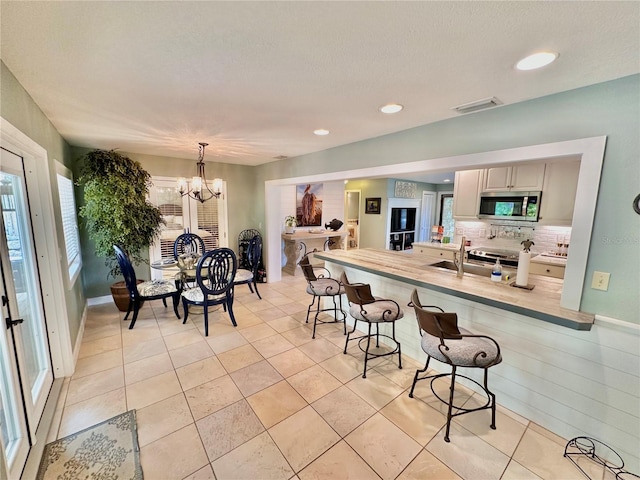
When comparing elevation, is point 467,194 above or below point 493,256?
above

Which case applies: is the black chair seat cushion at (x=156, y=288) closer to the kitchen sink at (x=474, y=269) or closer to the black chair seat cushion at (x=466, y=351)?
the black chair seat cushion at (x=466, y=351)

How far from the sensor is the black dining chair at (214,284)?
325 centimetres

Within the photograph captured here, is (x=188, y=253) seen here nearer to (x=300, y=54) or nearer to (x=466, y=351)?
(x=300, y=54)

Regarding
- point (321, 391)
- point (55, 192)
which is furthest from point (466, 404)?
point (55, 192)

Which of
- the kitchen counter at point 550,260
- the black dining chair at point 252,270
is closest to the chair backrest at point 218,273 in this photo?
the black dining chair at point 252,270

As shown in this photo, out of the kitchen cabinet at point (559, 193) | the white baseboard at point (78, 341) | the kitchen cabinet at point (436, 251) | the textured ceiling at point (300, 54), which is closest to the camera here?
the textured ceiling at point (300, 54)

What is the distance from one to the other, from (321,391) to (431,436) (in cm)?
88

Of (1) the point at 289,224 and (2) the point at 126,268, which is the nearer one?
(2) the point at 126,268

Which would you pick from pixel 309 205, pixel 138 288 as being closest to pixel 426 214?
pixel 309 205

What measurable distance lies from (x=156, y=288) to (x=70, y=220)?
1.35 m

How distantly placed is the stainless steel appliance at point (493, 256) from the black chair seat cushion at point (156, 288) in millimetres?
4438

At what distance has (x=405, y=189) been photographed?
7.70 m

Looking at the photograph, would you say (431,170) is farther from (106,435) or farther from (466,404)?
(106,435)

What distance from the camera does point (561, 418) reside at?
1.91m
